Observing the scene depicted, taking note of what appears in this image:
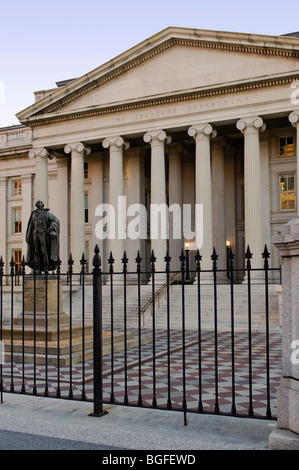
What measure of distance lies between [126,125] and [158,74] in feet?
12.2

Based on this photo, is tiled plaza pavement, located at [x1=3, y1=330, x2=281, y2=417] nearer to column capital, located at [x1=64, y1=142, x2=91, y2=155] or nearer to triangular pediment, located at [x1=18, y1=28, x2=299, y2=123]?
triangular pediment, located at [x1=18, y1=28, x2=299, y2=123]

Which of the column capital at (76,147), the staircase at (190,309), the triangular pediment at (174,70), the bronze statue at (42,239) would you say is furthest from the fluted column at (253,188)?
the bronze statue at (42,239)

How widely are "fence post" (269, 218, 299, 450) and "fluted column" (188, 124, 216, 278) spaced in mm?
22598

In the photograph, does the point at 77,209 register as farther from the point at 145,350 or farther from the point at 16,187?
the point at 145,350

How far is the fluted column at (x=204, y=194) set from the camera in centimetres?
2816

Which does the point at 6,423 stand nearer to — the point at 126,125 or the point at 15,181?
the point at 126,125

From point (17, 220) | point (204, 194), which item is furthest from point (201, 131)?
point (17, 220)

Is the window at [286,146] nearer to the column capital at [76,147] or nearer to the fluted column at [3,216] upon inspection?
the column capital at [76,147]

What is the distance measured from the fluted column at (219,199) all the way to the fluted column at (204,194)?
3.09 m

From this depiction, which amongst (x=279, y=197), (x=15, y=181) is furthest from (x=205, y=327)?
(x=15, y=181)

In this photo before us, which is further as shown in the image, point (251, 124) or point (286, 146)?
point (286, 146)

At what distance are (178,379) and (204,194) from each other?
19256 millimetres

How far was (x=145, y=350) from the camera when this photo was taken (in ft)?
47.2

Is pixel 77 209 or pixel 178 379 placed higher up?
pixel 77 209
